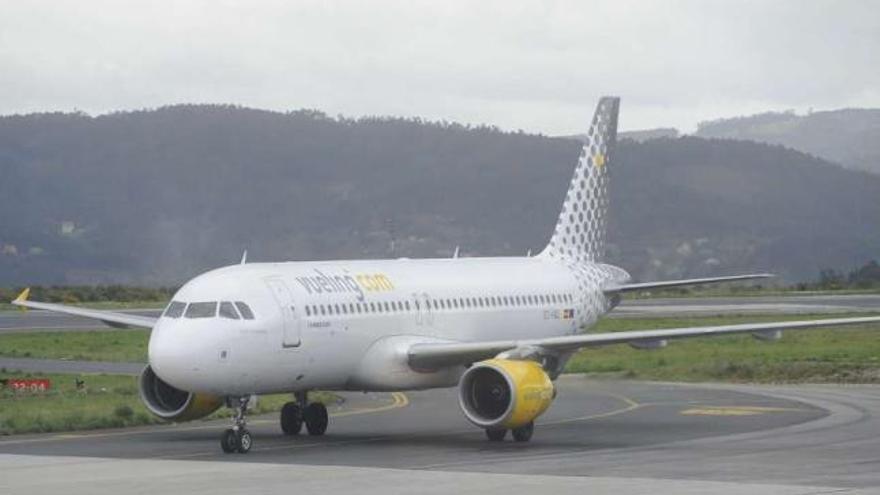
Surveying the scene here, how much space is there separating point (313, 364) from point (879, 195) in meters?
131

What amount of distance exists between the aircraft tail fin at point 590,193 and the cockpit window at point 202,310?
14.1m

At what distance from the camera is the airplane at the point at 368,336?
32.0 metres

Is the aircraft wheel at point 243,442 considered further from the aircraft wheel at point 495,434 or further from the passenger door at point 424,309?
the passenger door at point 424,309

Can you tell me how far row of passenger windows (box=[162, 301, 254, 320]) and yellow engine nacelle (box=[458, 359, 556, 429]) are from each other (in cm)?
424

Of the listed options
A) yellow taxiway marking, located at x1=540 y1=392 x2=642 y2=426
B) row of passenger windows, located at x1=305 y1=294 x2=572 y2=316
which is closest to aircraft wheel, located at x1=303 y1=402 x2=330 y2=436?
row of passenger windows, located at x1=305 y1=294 x2=572 y2=316

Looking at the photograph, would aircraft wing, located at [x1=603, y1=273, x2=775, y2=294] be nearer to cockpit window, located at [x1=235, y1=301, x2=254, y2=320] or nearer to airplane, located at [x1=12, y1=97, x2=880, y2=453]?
airplane, located at [x1=12, y1=97, x2=880, y2=453]

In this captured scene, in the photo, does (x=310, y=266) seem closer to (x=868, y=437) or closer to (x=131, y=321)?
(x=131, y=321)

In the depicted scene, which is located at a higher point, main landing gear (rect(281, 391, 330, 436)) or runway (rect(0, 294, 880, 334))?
runway (rect(0, 294, 880, 334))

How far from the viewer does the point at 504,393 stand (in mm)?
33750

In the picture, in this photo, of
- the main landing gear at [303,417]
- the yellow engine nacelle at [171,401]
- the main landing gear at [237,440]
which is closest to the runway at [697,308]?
the main landing gear at [303,417]

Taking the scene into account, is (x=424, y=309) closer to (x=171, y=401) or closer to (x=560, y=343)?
(x=560, y=343)

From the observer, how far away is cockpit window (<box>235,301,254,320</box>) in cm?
3231

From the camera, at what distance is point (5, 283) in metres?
141

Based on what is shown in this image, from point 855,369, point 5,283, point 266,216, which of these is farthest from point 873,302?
point 5,283
